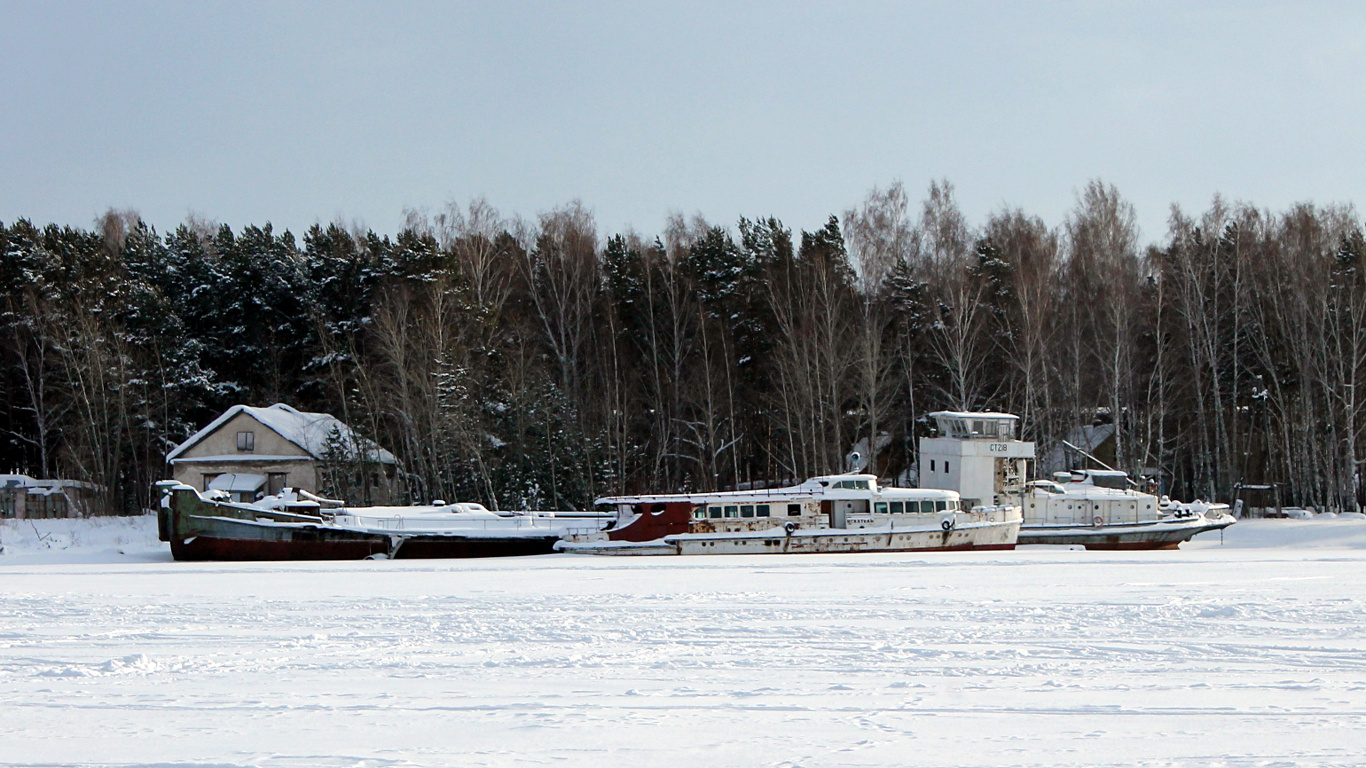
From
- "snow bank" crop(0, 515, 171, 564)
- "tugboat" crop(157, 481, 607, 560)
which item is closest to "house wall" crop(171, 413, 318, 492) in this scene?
"snow bank" crop(0, 515, 171, 564)

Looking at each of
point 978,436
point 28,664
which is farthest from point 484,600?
point 978,436

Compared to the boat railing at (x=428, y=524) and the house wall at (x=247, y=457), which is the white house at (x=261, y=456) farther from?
the boat railing at (x=428, y=524)

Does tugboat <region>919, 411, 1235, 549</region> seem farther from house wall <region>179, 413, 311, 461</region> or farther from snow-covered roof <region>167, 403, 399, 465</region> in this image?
house wall <region>179, 413, 311, 461</region>

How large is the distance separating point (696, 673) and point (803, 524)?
21.3m

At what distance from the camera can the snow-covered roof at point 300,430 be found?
42.8 meters

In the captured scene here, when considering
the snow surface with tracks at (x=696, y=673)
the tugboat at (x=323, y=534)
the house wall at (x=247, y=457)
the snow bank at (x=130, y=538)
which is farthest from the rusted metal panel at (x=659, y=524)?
the house wall at (x=247, y=457)

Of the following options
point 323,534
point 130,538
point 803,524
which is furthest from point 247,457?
Answer: point 803,524

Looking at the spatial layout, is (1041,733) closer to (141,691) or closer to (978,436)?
(141,691)

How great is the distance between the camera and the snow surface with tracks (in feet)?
26.1

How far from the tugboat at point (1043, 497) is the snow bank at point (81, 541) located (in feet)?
74.9

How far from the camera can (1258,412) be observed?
48.4 meters

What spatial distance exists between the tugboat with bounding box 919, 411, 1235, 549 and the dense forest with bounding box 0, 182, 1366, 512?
6.39 metres

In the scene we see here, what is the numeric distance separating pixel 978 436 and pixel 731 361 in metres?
16.1

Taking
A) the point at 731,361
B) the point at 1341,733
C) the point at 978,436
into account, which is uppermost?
the point at 731,361
